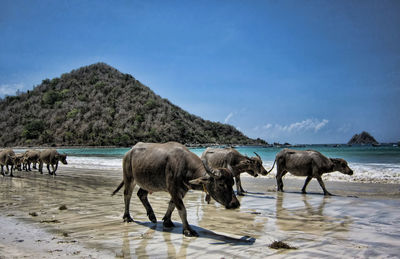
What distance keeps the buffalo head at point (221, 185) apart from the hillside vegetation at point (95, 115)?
86.4 m

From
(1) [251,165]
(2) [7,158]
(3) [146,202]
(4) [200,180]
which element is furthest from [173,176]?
→ (2) [7,158]

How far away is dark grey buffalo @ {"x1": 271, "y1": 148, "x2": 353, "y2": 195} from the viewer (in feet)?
44.2

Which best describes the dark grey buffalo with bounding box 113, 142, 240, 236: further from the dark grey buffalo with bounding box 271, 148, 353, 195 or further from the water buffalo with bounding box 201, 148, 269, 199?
the dark grey buffalo with bounding box 271, 148, 353, 195

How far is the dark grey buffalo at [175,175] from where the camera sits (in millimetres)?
5539

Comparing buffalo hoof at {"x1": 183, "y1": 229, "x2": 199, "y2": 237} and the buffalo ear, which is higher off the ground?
the buffalo ear

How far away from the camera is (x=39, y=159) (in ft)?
74.0

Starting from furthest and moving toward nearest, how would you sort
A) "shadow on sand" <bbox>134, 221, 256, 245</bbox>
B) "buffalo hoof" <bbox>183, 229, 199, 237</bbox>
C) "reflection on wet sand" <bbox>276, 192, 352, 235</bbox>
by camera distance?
"reflection on wet sand" <bbox>276, 192, 352, 235</bbox> < "buffalo hoof" <bbox>183, 229, 199, 237</bbox> < "shadow on sand" <bbox>134, 221, 256, 245</bbox>

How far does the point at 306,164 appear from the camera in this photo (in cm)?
1364

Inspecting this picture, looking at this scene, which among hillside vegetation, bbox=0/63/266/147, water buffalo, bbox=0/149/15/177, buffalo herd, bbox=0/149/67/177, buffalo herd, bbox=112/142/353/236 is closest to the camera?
buffalo herd, bbox=112/142/353/236

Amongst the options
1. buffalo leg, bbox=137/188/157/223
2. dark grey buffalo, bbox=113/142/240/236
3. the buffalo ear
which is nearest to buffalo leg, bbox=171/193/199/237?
dark grey buffalo, bbox=113/142/240/236

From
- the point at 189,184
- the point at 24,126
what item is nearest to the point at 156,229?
the point at 189,184

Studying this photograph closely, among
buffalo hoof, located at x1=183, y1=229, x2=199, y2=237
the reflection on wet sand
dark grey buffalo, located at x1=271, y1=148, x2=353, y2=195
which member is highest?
dark grey buffalo, located at x1=271, y1=148, x2=353, y2=195

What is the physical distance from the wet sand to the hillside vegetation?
271 ft

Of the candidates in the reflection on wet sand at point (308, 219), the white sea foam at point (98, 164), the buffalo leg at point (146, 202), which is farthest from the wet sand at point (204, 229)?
the white sea foam at point (98, 164)
